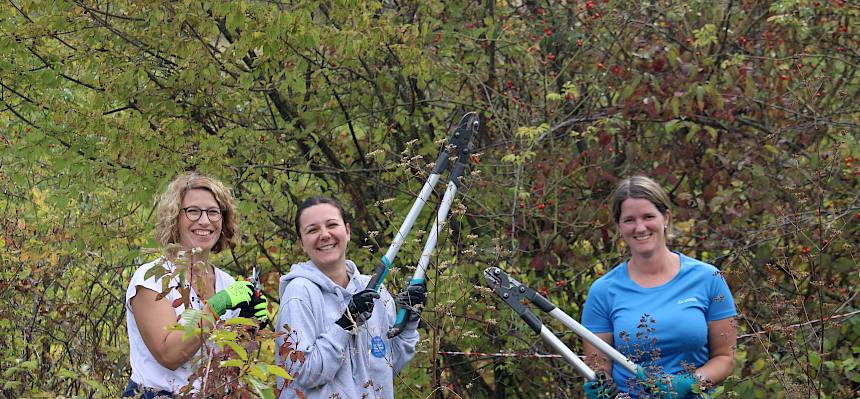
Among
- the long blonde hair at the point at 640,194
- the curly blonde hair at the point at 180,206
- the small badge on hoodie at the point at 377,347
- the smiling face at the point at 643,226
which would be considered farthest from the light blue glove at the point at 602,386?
the curly blonde hair at the point at 180,206

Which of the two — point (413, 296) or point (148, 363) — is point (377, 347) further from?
point (148, 363)

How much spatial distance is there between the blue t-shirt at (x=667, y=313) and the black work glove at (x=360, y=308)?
0.85 m

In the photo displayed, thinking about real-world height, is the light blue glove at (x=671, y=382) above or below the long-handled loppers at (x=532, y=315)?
below

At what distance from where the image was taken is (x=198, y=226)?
11.6 ft

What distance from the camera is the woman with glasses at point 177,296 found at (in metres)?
3.20

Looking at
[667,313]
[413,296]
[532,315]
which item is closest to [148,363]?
[413,296]

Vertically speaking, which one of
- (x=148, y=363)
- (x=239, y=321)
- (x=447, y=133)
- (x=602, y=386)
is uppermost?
(x=447, y=133)

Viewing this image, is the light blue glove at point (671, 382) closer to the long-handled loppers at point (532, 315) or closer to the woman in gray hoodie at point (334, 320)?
the long-handled loppers at point (532, 315)

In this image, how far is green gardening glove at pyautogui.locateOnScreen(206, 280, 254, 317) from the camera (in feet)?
10.7

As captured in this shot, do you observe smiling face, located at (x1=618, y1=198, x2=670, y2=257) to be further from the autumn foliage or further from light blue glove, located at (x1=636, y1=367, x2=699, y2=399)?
the autumn foliage

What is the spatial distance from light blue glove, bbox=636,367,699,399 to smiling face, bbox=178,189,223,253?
153 centimetres

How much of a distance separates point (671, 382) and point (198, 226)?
167cm

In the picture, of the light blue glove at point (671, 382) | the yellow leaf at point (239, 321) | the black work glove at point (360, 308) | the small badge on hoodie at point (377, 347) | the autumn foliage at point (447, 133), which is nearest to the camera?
the yellow leaf at point (239, 321)

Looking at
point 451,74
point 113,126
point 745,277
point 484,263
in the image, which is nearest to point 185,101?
point 113,126
